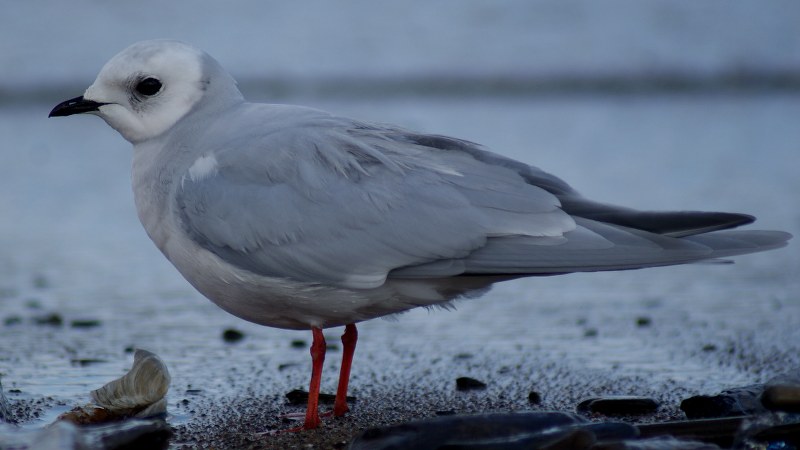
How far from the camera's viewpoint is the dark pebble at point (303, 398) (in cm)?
368

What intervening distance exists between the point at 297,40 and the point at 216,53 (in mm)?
980

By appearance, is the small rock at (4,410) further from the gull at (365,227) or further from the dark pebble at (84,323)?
the dark pebble at (84,323)

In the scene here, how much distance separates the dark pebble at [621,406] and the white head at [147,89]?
160 cm

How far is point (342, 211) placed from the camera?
329cm

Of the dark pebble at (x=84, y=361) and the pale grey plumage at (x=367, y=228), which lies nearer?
the pale grey plumage at (x=367, y=228)

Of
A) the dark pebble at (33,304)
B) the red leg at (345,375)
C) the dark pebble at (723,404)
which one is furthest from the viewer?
the dark pebble at (33,304)

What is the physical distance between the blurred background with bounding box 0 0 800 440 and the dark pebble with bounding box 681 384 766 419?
1.17ft

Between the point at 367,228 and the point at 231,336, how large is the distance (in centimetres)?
134

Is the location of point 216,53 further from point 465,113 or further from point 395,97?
point 465,113

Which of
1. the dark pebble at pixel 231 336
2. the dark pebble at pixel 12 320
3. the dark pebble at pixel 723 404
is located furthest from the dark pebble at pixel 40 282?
the dark pebble at pixel 723 404

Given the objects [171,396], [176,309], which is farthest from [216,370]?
[176,309]

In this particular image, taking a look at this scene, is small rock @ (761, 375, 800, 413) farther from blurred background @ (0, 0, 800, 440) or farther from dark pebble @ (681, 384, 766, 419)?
blurred background @ (0, 0, 800, 440)

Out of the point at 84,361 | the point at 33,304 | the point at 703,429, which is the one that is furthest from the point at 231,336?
the point at 703,429

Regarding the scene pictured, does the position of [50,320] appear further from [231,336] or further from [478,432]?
[478,432]
